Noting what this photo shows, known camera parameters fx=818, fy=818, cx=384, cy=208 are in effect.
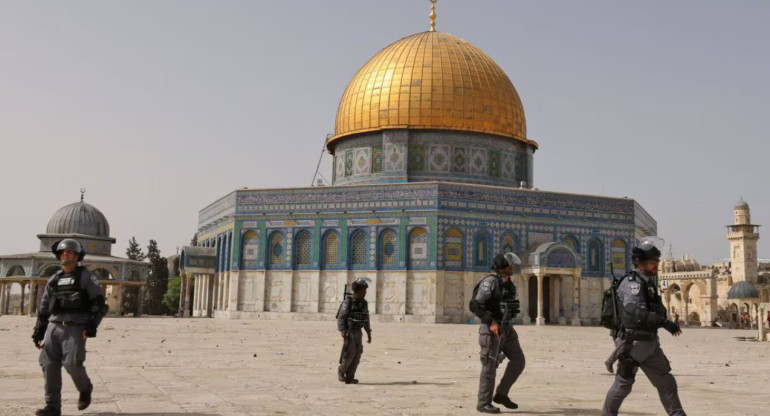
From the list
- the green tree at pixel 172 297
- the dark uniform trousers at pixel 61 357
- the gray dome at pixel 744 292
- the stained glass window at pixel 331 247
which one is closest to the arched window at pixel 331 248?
the stained glass window at pixel 331 247

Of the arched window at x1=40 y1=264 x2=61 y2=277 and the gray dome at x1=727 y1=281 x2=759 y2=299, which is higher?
the arched window at x1=40 y1=264 x2=61 y2=277

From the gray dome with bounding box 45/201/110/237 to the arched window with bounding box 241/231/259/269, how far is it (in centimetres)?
1471

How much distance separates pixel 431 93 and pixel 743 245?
39.1 metres

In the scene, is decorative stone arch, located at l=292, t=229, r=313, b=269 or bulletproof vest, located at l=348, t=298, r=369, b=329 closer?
bulletproof vest, located at l=348, t=298, r=369, b=329

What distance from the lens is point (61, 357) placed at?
22.4ft

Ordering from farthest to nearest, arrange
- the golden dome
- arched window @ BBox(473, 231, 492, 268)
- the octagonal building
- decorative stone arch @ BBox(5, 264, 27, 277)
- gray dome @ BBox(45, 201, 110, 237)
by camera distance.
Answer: gray dome @ BBox(45, 201, 110, 237), decorative stone arch @ BBox(5, 264, 27, 277), the golden dome, arched window @ BBox(473, 231, 492, 268), the octagonal building

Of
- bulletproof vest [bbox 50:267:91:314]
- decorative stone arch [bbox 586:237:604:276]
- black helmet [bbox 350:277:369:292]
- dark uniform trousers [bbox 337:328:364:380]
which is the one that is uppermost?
decorative stone arch [bbox 586:237:604:276]

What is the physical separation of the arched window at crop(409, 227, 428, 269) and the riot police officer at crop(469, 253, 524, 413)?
27404 millimetres

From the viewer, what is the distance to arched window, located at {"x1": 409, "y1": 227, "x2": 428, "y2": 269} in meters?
35.5

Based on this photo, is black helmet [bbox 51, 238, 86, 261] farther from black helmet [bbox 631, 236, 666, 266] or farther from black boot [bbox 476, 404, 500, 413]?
black helmet [bbox 631, 236, 666, 266]

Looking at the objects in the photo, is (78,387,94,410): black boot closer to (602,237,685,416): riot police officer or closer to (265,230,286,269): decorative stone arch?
(602,237,685,416): riot police officer

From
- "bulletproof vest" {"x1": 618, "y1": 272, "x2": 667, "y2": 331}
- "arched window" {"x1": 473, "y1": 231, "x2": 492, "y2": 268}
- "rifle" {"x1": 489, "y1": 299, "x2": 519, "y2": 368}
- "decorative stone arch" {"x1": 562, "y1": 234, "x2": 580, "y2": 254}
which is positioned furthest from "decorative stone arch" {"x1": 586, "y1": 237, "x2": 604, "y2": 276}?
"bulletproof vest" {"x1": 618, "y1": 272, "x2": 667, "y2": 331}

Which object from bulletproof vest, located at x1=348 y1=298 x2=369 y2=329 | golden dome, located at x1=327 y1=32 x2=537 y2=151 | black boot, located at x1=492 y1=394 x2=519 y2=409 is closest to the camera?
black boot, located at x1=492 y1=394 x2=519 y2=409

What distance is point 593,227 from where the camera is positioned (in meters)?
38.2
